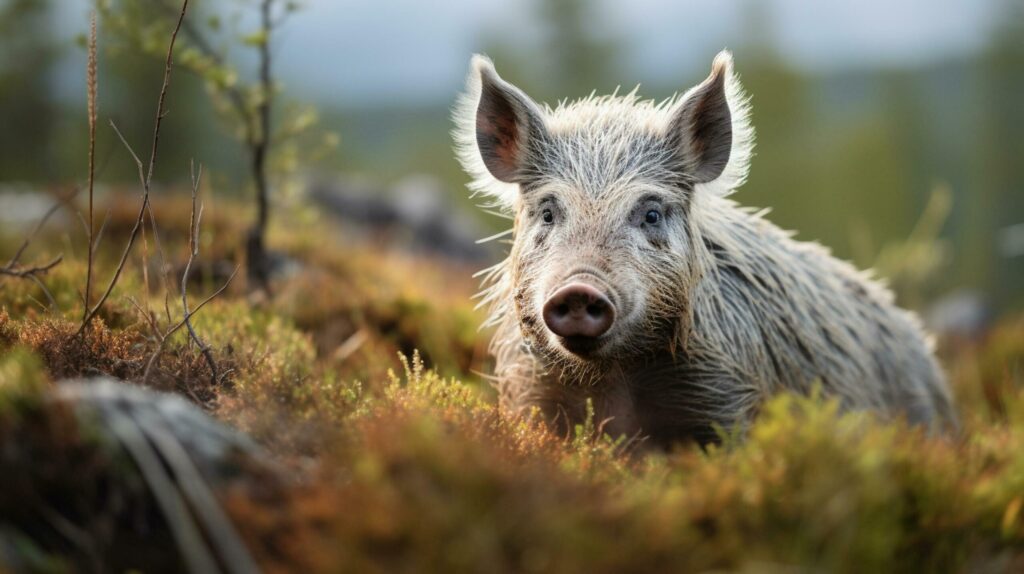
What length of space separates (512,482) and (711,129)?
255 centimetres

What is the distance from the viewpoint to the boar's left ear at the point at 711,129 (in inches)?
169

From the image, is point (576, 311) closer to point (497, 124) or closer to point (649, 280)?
point (649, 280)

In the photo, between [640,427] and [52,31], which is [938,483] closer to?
[640,427]

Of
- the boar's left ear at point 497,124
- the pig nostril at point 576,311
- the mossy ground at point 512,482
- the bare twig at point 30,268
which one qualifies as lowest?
the mossy ground at point 512,482

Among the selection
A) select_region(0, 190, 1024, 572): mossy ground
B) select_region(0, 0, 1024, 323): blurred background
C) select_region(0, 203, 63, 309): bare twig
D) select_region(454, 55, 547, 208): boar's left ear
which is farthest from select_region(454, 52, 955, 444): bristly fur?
select_region(0, 0, 1024, 323): blurred background

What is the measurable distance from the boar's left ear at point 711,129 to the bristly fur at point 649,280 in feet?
0.05

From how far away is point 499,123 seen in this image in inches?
182

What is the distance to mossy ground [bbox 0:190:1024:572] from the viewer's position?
7.71 ft

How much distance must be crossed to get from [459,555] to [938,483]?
5.67ft

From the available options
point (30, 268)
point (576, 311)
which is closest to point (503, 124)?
point (576, 311)

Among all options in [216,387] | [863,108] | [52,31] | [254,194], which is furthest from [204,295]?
[863,108]

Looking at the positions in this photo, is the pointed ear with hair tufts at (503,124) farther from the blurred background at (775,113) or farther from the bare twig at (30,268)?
the blurred background at (775,113)

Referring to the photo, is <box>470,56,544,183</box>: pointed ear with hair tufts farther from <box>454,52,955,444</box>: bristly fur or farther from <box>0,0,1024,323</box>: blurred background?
<box>0,0,1024,323</box>: blurred background

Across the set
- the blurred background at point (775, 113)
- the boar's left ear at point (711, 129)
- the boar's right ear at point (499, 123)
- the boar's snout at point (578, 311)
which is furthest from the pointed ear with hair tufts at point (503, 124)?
the blurred background at point (775, 113)
